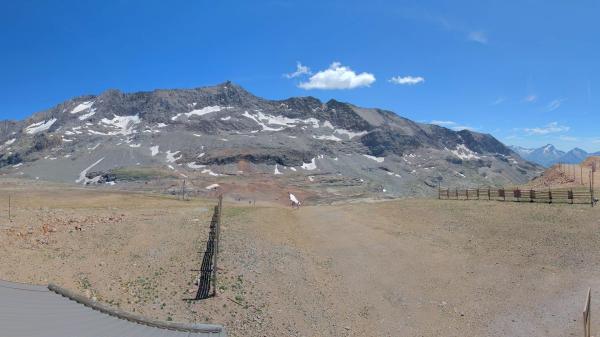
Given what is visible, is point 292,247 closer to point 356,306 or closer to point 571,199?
point 356,306

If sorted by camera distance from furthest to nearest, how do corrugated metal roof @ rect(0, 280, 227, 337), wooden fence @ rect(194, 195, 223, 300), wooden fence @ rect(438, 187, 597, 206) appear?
wooden fence @ rect(438, 187, 597, 206), wooden fence @ rect(194, 195, 223, 300), corrugated metal roof @ rect(0, 280, 227, 337)

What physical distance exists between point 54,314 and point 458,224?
34.4 meters

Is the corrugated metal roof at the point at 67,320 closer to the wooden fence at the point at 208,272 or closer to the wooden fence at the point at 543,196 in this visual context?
the wooden fence at the point at 208,272

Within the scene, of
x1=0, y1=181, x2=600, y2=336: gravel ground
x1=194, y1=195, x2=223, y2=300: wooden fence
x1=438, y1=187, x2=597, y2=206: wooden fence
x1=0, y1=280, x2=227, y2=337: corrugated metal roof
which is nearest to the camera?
x1=0, y1=280, x2=227, y2=337: corrugated metal roof

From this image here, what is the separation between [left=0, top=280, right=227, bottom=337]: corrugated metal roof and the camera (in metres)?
13.7

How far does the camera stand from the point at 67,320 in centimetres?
1530

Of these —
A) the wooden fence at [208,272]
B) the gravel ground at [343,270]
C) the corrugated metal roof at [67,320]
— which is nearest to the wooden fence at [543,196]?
the gravel ground at [343,270]

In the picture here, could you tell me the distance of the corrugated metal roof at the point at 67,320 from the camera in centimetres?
1374

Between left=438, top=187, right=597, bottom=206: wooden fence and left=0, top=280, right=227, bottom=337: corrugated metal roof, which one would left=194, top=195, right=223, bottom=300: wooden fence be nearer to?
left=0, top=280, right=227, bottom=337: corrugated metal roof

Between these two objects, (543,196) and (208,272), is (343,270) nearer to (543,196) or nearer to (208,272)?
(208,272)

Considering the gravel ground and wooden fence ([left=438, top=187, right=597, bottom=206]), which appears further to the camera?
wooden fence ([left=438, top=187, right=597, bottom=206])

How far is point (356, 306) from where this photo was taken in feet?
82.0

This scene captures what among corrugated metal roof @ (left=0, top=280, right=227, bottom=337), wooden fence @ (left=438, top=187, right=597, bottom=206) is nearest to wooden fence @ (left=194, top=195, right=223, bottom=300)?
corrugated metal roof @ (left=0, top=280, right=227, bottom=337)

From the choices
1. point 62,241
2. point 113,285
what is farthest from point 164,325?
point 62,241
